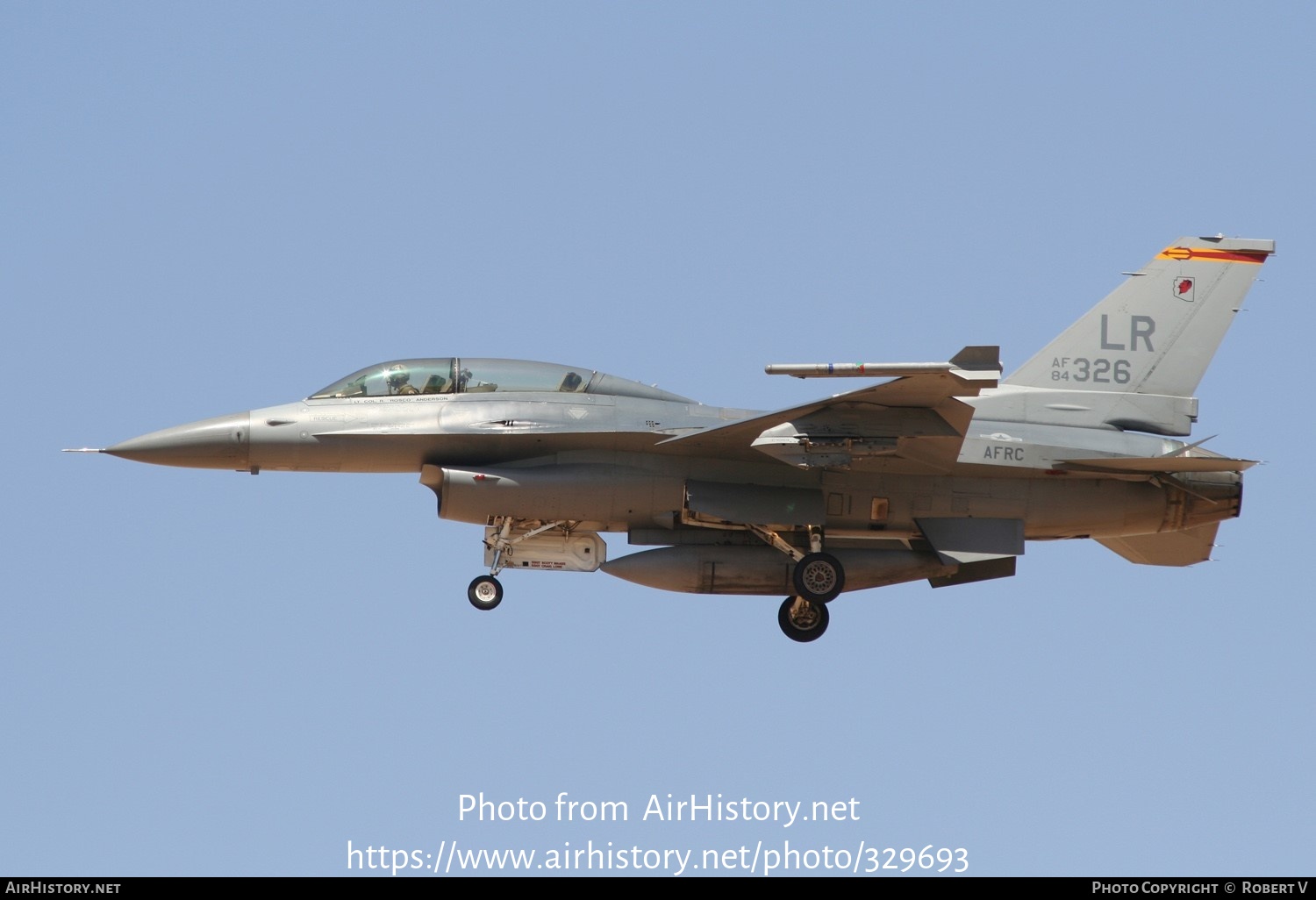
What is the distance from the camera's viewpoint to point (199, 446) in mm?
21000

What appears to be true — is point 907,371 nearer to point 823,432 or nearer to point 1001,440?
point 823,432

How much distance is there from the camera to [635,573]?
21.4 metres

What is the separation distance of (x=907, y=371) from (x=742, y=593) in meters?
4.18

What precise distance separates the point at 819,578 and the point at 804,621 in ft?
2.59

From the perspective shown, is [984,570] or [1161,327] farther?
[1161,327]

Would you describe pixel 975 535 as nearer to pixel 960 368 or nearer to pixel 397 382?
pixel 960 368

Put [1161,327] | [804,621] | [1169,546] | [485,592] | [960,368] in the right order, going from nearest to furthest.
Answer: [960,368], [485,592], [804,621], [1161,327], [1169,546]

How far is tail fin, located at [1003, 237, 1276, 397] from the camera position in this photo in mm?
22516

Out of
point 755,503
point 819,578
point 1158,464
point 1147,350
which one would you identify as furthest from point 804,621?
point 1147,350

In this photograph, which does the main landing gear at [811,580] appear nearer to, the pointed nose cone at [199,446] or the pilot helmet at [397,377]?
the pilot helmet at [397,377]
